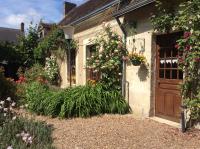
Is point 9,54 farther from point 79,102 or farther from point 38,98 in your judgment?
point 79,102

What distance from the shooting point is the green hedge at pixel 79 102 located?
931cm

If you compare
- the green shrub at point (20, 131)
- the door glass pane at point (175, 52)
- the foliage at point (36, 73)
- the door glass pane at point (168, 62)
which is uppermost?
the door glass pane at point (175, 52)

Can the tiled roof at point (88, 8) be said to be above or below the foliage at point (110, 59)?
above

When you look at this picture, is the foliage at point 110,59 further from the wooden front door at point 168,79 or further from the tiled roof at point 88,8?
the tiled roof at point 88,8

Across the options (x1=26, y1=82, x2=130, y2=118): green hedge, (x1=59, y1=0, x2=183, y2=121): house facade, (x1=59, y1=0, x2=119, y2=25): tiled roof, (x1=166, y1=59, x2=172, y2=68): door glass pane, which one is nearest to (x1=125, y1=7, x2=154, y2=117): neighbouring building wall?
(x1=59, y1=0, x2=183, y2=121): house facade

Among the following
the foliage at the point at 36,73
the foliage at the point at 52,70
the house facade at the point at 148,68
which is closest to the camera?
the house facade at the point at 148,68

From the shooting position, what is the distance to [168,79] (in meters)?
8.53

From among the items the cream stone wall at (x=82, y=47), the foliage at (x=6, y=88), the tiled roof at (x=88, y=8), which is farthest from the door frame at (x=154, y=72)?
the foliage at (x=6, y=88)

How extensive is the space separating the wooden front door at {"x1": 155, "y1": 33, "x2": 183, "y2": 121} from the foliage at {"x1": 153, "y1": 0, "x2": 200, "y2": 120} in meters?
0.47

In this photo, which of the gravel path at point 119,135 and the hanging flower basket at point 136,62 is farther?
the hanging flower basket at point 136,62

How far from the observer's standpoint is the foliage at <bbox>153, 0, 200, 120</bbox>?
702 cm

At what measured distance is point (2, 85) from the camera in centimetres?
1206

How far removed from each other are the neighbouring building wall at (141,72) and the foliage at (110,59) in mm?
356

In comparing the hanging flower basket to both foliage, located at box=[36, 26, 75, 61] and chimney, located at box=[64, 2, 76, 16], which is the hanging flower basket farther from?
chimney, located at box=[64, 2, 76, 16]
